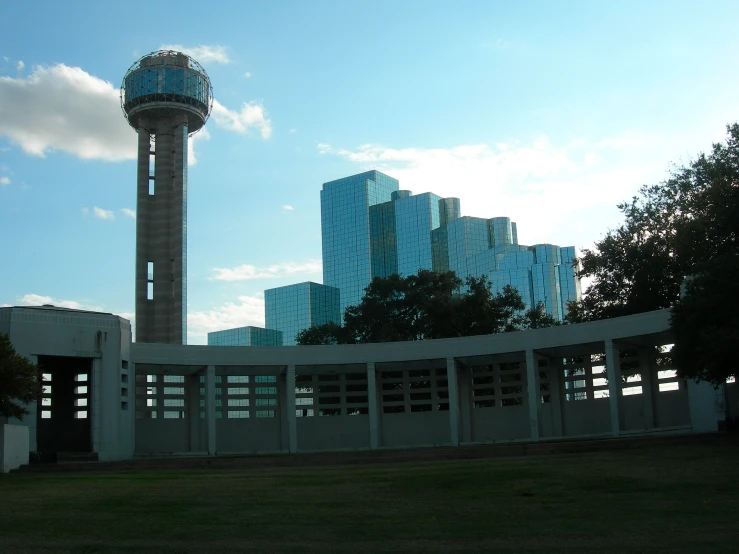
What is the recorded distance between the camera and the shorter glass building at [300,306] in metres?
176

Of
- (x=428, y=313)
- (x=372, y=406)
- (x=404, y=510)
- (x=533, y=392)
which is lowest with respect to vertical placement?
(x=404, y=510)

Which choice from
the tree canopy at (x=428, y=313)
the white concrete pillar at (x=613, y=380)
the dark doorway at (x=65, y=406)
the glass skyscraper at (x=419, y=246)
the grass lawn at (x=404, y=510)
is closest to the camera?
the grass lawn at (x=404, y=510)

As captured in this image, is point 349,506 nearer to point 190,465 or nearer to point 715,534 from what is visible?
point 715,534

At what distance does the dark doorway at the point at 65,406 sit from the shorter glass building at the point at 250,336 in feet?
452

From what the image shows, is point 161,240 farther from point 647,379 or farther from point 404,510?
point 404,510

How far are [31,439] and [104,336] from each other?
16.6ft

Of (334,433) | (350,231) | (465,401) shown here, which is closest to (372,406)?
(334,433)

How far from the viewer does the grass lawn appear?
11.5 m

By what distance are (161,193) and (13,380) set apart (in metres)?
45.5

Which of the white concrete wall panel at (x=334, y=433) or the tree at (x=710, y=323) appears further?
the white concrete wall panel at (x=334, y=433)

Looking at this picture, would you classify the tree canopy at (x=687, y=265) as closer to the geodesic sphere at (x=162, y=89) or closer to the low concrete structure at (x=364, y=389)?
the low concrete structure at (x=364, y=389)

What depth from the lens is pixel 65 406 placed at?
3831 centimetres

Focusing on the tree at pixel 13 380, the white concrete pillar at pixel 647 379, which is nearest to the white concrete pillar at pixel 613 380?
the white concrete pillar at pixel 647 379

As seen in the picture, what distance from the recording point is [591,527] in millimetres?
12289
